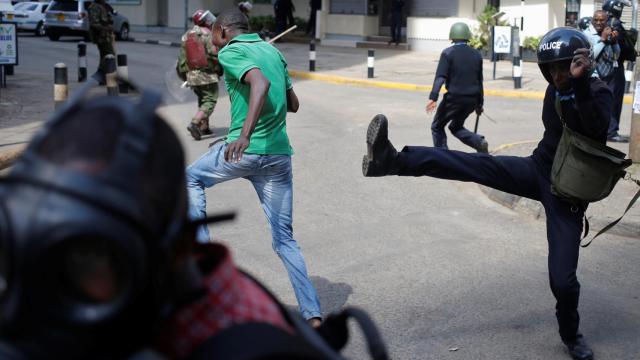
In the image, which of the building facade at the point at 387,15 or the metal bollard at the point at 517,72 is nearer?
the metal bollard at the point at 517,72

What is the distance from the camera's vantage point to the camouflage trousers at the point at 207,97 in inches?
457

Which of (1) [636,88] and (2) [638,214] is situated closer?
(2) [638,214]

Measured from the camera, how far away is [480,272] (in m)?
6.25

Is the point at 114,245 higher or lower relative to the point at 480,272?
higher

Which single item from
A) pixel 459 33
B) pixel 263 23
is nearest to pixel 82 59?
pixel 459 33

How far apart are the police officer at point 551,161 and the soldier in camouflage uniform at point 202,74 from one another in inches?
273

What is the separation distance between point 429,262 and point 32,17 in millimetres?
30103

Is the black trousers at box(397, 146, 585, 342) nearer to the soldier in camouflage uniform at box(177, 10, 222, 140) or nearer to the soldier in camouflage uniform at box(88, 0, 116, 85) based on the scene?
the soldier in camouflage uniform at box(177, 10, 222, 140)

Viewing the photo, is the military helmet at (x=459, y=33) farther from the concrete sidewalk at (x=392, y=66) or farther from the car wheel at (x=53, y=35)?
the car wheel at (x=53, y=35)

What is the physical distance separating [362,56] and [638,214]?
18.3 meters

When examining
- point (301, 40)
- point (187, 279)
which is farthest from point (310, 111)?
point (301, 40)

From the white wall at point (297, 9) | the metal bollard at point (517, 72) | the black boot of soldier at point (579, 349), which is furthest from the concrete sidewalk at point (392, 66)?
the black boot of soldier at point (579, 349)

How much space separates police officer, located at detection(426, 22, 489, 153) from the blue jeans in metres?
5.49

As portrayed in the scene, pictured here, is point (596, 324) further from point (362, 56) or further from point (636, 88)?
point (362, 56)
